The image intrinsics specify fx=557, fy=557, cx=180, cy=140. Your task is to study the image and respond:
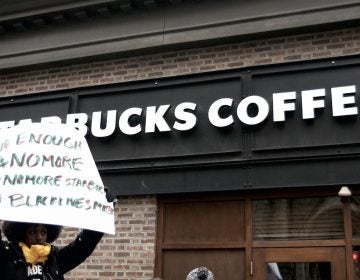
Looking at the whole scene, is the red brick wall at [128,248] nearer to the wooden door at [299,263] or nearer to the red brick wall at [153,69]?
the red brick wall at [153,69]

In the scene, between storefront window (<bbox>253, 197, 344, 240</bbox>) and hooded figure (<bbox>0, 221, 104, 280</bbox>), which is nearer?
hooded figure (<bbox>0, 221, 104, 280</bbox>)

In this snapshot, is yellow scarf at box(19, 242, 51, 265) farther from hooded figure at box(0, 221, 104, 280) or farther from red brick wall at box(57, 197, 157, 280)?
red brick wall at box(57, 197, 157, 280)

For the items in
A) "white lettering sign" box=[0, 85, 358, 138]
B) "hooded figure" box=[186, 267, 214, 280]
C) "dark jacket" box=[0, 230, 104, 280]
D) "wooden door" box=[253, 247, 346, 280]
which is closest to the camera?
"dark jacket" box=[0, 230, 104, 280]

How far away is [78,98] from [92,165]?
4106 mm

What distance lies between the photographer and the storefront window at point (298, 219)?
230 inches

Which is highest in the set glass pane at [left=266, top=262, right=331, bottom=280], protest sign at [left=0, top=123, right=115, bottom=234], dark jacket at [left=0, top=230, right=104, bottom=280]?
protest sign at [left=0, top=123, right=115, bottom=234]

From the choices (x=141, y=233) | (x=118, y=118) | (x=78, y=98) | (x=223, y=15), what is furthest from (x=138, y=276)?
(x=223, y=15)

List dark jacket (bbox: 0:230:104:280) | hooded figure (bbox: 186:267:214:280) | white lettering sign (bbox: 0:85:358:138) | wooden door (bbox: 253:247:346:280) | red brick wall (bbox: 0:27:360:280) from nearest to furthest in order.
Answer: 1. dark jacket (bbox: 0:230:104:280)
2. hooded figure (bbox: 186:267:214:280)
3. wooden door (bbox: 253:247:346:280)
4. white lettering sign (bbox: 0:85:358:138)
5. red brick wall (bbox: 0:27:360:280)

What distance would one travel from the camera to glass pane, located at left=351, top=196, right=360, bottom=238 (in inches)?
225

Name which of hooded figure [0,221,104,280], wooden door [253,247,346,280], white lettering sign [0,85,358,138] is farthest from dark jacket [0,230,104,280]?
wooden door [253,247,346,280]

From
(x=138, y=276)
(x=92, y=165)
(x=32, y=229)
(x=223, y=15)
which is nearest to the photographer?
(x=32, y=229)

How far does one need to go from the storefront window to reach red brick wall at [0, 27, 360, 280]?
1.26 m

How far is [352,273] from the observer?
18.2 feet

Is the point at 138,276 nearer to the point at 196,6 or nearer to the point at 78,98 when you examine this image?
the point at 78,98
